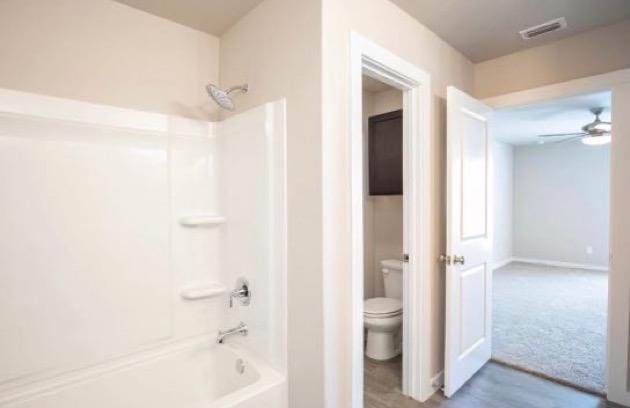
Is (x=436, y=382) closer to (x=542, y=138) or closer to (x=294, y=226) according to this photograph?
(x=294, y=226)

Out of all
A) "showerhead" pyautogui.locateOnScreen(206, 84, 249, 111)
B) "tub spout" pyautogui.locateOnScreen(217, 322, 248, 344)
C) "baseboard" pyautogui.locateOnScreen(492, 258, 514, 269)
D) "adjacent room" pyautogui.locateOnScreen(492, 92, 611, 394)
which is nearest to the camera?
"showerhead" pyautogui.locateOnScreen(206, 84, 249, 111)

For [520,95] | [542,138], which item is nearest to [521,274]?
[542,138]

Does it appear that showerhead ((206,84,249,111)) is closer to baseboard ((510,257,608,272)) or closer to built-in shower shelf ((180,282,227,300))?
built-in shower shelf ((180,282,227,300))

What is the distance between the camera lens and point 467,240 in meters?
2.20

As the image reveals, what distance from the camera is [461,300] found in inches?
83.7

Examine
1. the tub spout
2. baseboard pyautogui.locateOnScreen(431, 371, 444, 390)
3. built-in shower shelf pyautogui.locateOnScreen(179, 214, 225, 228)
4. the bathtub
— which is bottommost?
baseboard pyautogui.locateOnScreen(431, 371, 444, 390)

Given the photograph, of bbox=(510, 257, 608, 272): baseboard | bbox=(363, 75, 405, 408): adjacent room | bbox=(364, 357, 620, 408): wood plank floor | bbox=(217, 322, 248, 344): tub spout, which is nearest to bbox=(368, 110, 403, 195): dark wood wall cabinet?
bbox=(363, 75, 405, 408): adjacent room

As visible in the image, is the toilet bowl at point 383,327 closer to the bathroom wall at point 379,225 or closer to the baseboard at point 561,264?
the bathroom wall at point 379,225

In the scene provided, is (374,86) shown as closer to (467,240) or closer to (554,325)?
(467,240)

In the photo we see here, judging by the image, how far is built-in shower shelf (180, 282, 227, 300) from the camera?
1944 mm

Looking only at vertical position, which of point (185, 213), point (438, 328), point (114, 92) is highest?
point (114, 92)

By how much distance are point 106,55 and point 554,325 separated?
4442mm

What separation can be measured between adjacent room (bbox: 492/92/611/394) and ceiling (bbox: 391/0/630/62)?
1.06 meters

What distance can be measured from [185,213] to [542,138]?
6.22 metres
